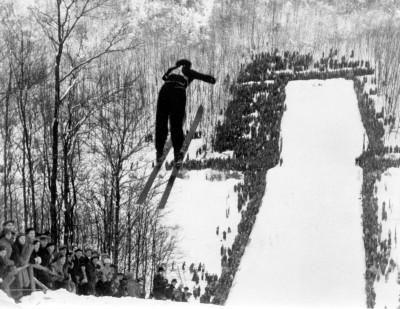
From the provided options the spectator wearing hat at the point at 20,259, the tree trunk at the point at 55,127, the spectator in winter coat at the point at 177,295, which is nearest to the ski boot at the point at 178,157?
the spectator wearing hat at the point at 20,259

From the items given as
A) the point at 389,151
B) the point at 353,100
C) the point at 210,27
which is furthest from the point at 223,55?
the point at 389,151

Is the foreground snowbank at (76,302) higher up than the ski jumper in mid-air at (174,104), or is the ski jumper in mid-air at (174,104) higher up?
the ski jumper in mid-air at (174,104)

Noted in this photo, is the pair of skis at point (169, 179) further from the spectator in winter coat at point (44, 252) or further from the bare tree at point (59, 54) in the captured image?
the bare tree at point (59, 54)

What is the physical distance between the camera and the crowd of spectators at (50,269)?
8.66 m

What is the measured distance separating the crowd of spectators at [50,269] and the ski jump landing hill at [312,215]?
5716mm

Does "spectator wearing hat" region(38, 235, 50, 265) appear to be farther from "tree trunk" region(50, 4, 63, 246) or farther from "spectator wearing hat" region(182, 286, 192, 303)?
"tree trunk" region(50, 4, 63, 246)

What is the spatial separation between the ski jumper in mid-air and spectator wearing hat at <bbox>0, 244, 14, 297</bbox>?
2.82 metres

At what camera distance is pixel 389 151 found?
74.2 feet

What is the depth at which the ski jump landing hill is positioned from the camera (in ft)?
53.9

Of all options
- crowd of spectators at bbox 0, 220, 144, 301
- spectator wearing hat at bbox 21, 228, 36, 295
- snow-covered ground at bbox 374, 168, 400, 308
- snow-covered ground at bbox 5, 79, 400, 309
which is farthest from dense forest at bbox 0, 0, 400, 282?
spectator wearing hat at bbox 21, 228, 36, 295

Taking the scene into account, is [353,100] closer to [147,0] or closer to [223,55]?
[223,55]

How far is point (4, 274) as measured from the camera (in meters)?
8.59

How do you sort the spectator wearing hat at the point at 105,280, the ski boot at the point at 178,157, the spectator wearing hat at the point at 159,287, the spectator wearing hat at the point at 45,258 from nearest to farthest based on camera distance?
1. the spectator wearing hat at the point at 45,258
2. the ski boot at the point at 178,157
3. the spectator wearing hat at the point at 105,280
4. the spectator wearing hat at the point at 159,287

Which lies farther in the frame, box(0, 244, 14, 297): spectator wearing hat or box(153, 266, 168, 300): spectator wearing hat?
box(153, 266, 168, 300): spectator wearing hat
